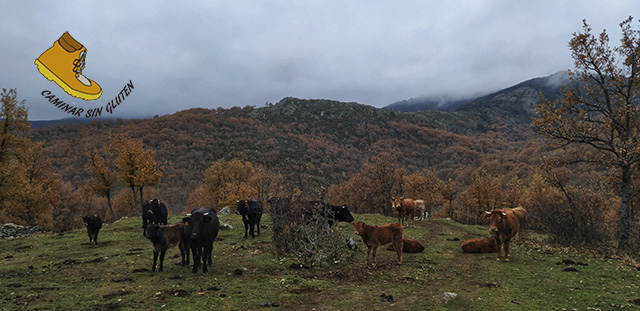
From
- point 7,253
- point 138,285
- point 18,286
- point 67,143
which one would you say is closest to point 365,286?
point 138,285

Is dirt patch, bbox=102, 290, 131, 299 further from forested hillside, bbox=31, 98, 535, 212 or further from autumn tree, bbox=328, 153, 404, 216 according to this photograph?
forested hillside, bbox=31, 98, 535, 212

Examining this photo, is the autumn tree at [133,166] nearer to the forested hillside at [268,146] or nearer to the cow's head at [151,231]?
the cow's head at [151,231]

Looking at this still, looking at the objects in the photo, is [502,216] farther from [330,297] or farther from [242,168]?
[242,168]

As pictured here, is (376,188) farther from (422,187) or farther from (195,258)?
(195,258)

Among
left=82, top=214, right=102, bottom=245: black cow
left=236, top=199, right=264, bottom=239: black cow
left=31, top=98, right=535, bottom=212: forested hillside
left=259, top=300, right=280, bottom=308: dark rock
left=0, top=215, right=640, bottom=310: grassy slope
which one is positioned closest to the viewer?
left=259, top=300, right=280, bottom=308: dark rock

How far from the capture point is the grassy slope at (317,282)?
8453 mm

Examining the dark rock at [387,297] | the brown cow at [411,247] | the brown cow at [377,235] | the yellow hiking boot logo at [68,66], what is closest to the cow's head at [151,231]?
the yellow hiking boot logo at [68,66]

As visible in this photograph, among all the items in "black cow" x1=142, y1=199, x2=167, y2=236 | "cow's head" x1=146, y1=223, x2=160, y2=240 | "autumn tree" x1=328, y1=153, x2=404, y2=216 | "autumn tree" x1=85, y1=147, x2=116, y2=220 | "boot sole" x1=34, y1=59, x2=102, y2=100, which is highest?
"boot sole" x1=34, y1=59, x2=102, y2=100

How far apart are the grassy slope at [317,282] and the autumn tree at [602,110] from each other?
17.4 ft

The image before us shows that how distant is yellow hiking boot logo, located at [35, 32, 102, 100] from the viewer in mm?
8164

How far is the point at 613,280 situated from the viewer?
10.6 metres

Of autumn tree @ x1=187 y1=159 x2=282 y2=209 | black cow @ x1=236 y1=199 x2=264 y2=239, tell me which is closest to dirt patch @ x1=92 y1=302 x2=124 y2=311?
black cow @ x1=236 y1=199 x2=264 y2=239

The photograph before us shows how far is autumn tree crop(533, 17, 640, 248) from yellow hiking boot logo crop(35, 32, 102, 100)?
20255mm

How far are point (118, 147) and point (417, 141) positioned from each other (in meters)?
173
